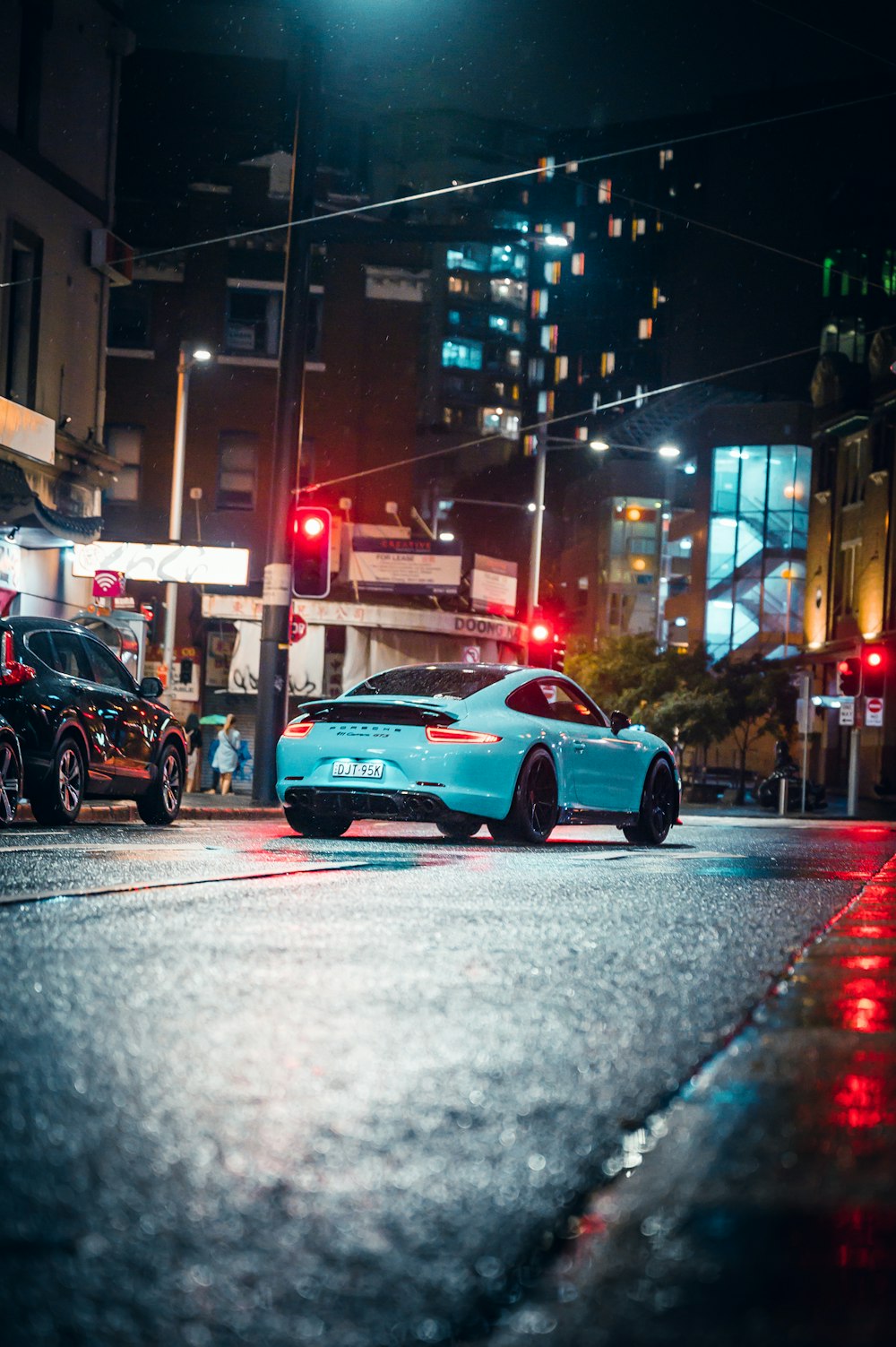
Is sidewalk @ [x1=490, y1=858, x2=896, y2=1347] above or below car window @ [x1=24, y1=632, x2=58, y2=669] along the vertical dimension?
below

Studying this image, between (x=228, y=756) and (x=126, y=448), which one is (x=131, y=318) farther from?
(x=228, y=756)

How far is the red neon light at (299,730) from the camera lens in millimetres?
13656

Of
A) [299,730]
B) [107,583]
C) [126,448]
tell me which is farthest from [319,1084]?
[126,448]

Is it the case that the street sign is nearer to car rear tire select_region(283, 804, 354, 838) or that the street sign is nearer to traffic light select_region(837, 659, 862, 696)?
traffic light select_region(837, 659, 862, 696)

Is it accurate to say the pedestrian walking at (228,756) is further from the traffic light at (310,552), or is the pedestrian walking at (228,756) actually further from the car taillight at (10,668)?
the car taillight at (10,668)

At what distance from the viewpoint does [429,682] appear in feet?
48.3

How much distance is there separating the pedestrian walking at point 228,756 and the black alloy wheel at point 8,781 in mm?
20608

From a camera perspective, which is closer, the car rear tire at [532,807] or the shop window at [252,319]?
the car rear tire at [532,807]

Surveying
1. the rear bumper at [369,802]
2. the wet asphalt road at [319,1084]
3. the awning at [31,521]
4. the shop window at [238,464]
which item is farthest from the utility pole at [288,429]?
the shop window at [238,464]

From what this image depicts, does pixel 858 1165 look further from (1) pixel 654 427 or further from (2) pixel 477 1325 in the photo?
(1) pixel 654 427

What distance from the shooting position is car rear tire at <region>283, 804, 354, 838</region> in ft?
46.0

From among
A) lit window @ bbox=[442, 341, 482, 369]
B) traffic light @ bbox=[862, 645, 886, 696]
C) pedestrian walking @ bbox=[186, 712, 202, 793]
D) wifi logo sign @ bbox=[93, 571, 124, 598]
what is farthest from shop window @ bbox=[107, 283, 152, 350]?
lit window @ bbox=[442, 341, 482, 369]

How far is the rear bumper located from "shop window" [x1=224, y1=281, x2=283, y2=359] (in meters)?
33.8

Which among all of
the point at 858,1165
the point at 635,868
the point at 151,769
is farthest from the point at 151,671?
the point at 858,1165
